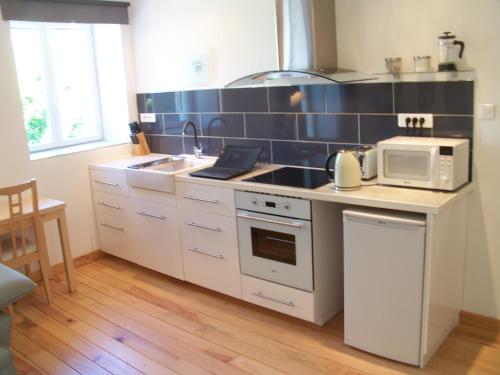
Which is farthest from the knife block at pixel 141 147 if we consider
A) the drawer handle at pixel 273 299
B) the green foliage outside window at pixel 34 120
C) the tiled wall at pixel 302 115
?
the drawer handle at pixel 273 299

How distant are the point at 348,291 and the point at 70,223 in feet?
8.23

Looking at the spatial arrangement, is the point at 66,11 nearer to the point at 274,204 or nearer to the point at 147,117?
the point at 147,117

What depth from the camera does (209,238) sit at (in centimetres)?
339

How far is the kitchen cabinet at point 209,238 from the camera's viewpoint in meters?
3.25

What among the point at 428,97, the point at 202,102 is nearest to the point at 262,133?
the point at 202,102

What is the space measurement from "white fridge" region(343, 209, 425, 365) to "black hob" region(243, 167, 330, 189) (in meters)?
0.41

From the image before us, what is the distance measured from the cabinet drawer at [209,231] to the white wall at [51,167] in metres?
1.17

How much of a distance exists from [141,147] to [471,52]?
2.81m

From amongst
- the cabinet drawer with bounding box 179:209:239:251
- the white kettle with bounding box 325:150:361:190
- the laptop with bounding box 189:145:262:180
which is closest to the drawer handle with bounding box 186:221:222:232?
the cabinet drawer with bounding box 179:209:239:251

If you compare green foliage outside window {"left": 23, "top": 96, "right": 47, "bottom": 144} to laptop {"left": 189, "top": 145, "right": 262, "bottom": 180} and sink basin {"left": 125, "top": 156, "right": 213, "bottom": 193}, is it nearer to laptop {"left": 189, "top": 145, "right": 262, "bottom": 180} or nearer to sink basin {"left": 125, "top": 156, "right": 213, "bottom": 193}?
sink basin {"left": 125, "top": 156, "right": 213, "bottom": 193}

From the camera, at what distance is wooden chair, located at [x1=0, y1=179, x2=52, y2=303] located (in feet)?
10.7

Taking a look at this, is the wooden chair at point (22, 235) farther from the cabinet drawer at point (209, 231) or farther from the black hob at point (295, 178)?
the black hob at point (295, 178)

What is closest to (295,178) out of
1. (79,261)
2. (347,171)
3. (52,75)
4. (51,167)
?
(347,171)

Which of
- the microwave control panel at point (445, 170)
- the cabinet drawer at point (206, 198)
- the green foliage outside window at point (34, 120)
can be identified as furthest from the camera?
the green foliage outside window at point (34, 120)
